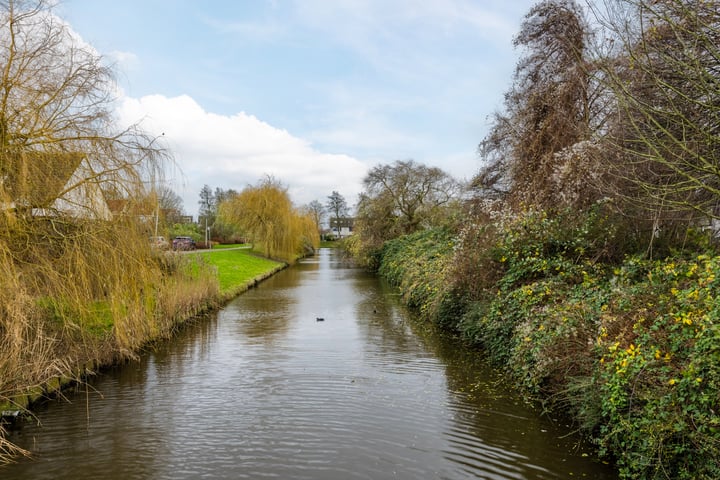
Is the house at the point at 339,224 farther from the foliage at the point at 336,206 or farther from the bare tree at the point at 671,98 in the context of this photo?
the bare tree at the point at 671,98

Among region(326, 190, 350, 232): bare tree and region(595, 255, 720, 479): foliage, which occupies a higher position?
region(326, 190, 350, 232): bare tree

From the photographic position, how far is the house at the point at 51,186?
7172 mm

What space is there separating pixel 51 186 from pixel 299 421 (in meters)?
5.25

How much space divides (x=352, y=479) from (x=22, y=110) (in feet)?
23.0

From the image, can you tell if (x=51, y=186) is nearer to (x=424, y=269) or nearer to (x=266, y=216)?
(x=424, y=269)

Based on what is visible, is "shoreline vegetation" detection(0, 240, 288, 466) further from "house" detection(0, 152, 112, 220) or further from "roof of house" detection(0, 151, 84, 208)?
"roof of house" detection(0, 151, 84, 208)

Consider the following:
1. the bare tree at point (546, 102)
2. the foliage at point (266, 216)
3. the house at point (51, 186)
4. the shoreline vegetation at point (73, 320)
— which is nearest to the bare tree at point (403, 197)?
the foliage at point (266, 216)

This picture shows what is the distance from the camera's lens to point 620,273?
26.5ft

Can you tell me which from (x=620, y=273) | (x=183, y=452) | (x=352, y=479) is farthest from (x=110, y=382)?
(x=620, y=273)

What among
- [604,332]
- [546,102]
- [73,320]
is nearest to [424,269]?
[546,102]

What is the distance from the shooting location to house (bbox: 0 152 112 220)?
717 cm

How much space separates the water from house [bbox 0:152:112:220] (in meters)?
3.21

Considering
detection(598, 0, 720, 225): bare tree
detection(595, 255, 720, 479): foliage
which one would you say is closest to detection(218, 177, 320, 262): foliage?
detection(598, 0, 720, 225): bare tree

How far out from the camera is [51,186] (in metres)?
7.64
